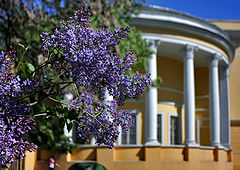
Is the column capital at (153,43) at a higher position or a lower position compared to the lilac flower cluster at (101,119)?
higher

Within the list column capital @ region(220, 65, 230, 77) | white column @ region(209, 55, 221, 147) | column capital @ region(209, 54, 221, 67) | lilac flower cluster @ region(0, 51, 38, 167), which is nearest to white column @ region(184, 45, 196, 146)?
column capital @ region(209, 54, 221, 67)

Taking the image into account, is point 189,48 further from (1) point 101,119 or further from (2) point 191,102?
(1) point 101,119

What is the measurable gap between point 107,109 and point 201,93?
23.9 metres

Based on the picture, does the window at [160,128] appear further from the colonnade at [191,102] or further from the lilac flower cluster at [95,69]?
the lilac flower cluster at [95,69]

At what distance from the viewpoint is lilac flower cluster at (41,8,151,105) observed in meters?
3.48

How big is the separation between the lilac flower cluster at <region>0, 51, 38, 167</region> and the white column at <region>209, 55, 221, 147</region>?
20521 millimetres

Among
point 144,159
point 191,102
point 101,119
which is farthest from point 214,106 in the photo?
point 101,119

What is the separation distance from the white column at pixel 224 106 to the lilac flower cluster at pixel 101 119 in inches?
897

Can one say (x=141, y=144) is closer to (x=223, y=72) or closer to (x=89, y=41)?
(x=223, y=72)

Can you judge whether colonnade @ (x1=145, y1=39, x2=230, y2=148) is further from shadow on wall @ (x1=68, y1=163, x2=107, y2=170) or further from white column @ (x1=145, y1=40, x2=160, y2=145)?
shadow on wall @ (x1=68, y1=163, x2=107, y2=170)

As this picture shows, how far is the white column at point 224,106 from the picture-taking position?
25.6 metres

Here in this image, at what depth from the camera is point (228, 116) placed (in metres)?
26.0

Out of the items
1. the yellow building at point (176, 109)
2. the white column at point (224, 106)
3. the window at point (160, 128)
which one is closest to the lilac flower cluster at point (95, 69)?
the yellow building at point (176, 109)

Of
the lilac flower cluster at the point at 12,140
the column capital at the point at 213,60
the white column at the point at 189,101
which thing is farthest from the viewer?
the column capital at the point at 213,60
